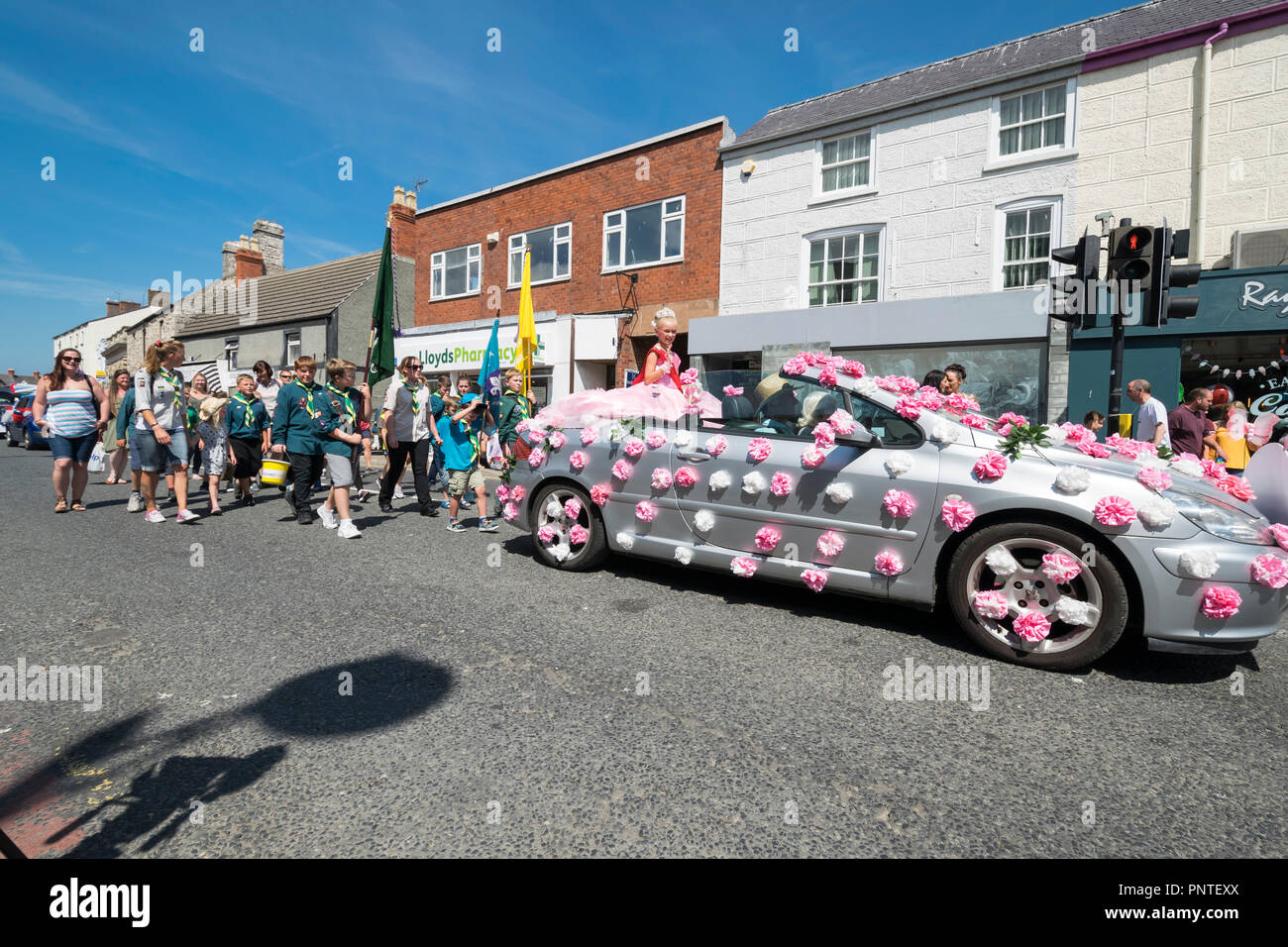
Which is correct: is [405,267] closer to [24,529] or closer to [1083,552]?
[24,529]

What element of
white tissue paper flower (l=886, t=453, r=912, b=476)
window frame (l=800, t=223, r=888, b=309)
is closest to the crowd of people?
white tissue paper flower (l=886, t=453, r=912, b=476)

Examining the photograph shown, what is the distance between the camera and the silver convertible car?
3.31m

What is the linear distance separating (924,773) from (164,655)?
3.68 metres

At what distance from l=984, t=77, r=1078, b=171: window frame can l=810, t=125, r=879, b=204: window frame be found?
A: 7.08ft

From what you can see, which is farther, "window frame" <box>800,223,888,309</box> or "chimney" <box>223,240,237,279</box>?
"chimney" <box>223,240,237,279</box>

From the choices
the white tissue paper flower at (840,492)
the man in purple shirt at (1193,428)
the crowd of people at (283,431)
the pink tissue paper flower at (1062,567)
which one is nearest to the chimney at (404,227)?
the crowd of people at (283,431)

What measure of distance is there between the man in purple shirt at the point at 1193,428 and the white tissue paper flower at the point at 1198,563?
5.25 meters

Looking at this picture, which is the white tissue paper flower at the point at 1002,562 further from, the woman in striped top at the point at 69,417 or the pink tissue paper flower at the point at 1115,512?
the woman in striped top at the point at 69,417

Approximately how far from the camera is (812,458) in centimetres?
421

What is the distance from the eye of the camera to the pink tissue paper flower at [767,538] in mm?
4395

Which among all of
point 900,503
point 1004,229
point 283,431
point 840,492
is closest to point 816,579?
point 840,492

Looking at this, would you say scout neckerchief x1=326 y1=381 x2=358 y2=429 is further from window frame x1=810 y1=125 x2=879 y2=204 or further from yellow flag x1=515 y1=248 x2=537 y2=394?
window frame x1=810 y1=125 x2=879 y2=204
